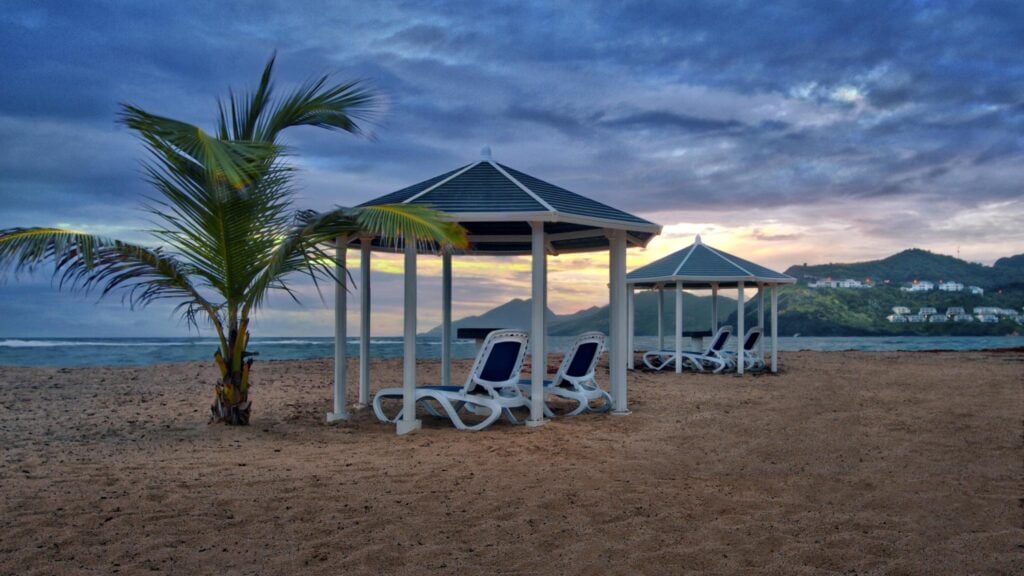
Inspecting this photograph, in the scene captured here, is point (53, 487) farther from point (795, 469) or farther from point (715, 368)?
point (715, 368)

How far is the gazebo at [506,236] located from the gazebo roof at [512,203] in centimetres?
1

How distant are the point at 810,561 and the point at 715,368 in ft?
44.5

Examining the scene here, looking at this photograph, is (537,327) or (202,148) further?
(537,327)

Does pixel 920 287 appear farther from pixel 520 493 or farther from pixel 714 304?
pixel 520 493

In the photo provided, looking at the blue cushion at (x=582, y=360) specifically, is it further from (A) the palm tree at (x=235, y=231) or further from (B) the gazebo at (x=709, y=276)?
(B) the gazebo at (x=709, y=276)

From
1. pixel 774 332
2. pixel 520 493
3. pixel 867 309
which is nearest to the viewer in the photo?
pixel 520 493

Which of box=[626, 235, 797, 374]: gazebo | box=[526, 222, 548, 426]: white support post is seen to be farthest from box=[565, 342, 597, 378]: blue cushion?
box=[626, 235, 797, 374]: gazebo

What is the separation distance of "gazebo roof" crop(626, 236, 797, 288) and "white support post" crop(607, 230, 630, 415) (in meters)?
7.68

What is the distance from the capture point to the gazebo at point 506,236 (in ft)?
26.0

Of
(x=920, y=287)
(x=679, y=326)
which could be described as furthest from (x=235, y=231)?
(x=920, y=287)

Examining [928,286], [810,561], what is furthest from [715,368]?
[928,286]

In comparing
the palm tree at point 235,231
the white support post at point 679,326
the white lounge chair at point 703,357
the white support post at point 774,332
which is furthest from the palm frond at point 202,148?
the white support post at point 774,332

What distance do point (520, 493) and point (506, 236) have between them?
238 inches

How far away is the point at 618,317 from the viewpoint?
9281 mm
